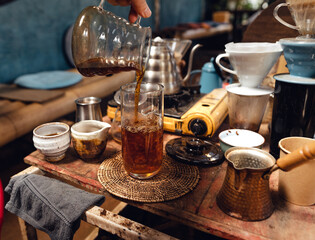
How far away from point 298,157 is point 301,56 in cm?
50

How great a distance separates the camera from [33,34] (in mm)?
3469

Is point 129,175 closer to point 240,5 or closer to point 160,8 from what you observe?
point 160,8

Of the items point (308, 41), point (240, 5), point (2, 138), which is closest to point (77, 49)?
point (308, 41)

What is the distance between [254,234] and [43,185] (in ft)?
2.54

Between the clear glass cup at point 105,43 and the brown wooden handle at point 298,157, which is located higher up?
the clear glass cup at point 105,43

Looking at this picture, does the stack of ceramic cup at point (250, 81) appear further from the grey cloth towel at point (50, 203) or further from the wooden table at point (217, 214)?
the grey cloth towel at point (50, 203)

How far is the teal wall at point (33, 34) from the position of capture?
3133 mm

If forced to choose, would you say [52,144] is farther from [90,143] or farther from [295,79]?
[295,79]

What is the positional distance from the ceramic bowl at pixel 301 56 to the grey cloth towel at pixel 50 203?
0.93 m

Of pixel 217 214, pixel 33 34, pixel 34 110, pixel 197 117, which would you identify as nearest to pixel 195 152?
pixel 197 117

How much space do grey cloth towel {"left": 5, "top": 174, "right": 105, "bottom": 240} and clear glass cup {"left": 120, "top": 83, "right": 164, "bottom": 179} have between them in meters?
0.19

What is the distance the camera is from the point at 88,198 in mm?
922

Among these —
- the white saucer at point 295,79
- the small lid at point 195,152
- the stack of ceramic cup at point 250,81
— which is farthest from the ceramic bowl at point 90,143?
the white saucer at point 295,79

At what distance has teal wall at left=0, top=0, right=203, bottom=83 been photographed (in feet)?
10.3
